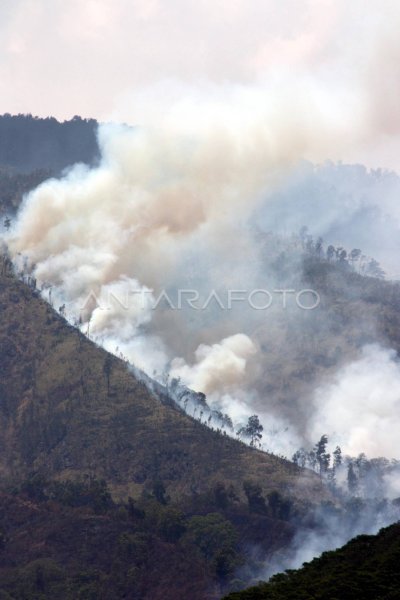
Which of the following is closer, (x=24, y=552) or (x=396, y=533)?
(x=396, y=533)

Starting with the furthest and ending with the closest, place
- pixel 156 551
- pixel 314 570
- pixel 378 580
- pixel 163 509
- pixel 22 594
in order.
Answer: pixel 163 509
pixel 156 551
pixel 22 594
pixel 314 570
pixel 378 580

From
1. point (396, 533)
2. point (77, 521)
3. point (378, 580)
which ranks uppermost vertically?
point (77, 521)

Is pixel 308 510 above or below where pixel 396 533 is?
above

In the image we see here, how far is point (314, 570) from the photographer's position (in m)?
118

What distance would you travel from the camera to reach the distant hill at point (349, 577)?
10219cm

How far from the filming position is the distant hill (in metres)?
102

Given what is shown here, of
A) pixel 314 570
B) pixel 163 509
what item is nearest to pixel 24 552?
pixel 163 509

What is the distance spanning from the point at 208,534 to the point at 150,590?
16711 millimetres

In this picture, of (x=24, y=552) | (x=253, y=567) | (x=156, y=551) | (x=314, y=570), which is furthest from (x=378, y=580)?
(x=24, y=552)

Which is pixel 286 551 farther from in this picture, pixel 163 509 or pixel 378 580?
pixel 378 580

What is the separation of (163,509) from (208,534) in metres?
12.1

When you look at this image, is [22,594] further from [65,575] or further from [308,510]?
[308,510]

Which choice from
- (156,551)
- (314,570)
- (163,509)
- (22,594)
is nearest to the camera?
(314,570)

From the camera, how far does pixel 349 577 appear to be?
10806 cm
